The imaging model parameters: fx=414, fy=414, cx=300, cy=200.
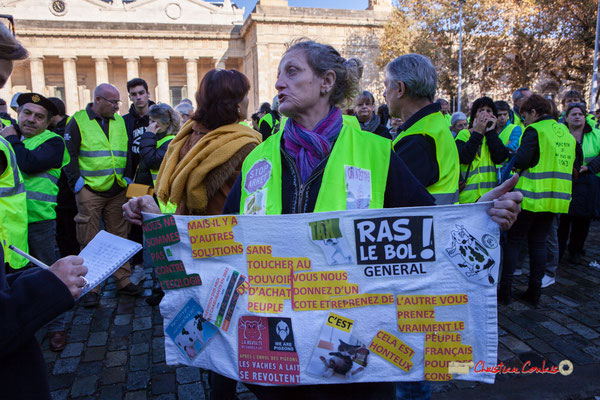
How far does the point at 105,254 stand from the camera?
1.69 meters

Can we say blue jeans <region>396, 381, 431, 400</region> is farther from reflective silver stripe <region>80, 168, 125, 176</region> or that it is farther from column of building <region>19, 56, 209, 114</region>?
column of building <region>19, 56, 209, 114</region>

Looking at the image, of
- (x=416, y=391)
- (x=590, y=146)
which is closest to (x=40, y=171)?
(x=416, y=391)

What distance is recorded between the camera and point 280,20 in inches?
1286

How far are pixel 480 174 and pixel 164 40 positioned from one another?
40054 millimetres

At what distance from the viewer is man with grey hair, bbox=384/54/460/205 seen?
8.66ft

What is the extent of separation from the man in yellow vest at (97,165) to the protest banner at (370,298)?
3887 millimetres

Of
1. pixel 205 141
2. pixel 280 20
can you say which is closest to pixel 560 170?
pixel 205 141

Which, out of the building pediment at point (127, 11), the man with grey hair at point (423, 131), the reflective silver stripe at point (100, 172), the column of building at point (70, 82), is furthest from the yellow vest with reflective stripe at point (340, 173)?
the building pediment at point (127, 11)

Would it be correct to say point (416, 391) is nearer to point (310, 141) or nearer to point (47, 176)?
point (310, 141)

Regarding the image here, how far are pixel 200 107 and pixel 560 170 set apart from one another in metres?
3.89

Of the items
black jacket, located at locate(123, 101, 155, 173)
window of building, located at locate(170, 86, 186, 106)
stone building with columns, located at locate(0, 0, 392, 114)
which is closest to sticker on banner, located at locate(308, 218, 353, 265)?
black jacket, located at locate(123, 101, 155, 173)

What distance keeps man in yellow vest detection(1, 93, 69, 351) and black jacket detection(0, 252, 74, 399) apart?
2.72 metres

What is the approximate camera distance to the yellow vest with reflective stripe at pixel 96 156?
15.9ft

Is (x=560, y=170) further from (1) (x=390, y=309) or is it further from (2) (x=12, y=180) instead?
(2) (x=12, y=180)
